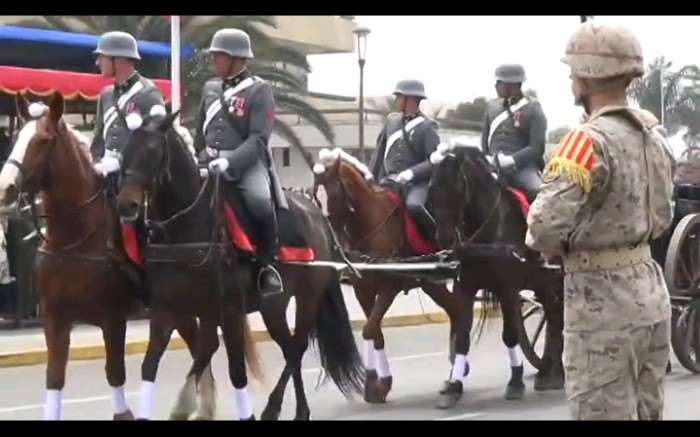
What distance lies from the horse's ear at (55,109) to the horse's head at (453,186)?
357 centimetres

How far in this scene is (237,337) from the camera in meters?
8.35

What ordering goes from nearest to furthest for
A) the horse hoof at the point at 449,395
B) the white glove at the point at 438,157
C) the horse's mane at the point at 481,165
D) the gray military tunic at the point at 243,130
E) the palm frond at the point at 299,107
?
1. the gray military tunic at the point at 243,130
2. the horse hoof at the point at 449,395
3. the white glove at the point at 438,157
4. the horse's mane at the point at 481,165
5. the palm frond at the point at 299,107

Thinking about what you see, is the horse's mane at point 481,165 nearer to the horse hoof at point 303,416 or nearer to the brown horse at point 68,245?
the horse hoof at point 303,416

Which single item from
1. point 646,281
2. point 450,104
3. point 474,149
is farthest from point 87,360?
point 450,104

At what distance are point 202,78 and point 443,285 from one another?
46.2 feet

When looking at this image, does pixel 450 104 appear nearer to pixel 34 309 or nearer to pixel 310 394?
pixel 34 309

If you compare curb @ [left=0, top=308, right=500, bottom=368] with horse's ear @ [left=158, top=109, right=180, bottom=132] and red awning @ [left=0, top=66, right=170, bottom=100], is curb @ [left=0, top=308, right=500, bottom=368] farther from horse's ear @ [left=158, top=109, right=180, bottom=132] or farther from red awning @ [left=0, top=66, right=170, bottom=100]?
horse's ear @ [left=158, top=109, right=180, bottom=132]

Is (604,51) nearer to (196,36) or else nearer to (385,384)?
(385,384)

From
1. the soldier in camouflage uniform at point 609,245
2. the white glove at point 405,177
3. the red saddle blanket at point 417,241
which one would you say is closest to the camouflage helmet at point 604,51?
the soldier in camouflage uniform at point 609,245

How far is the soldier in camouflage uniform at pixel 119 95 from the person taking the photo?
8508mm

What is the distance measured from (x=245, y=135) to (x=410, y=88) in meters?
3.12

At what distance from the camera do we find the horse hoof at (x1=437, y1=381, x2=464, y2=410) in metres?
10.2

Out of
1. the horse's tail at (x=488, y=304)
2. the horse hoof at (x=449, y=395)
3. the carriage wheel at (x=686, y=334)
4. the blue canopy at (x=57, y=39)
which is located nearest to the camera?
the horse hoof at (x=449, y=395)

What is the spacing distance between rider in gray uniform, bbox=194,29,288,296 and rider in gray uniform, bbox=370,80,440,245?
2574 mm
